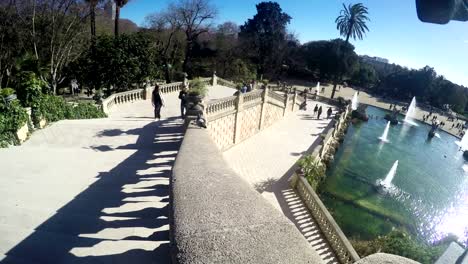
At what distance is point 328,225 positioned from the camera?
11586mm

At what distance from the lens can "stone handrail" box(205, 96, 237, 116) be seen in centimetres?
1384

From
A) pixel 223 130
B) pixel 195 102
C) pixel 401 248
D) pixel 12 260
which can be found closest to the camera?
pixel 12 260

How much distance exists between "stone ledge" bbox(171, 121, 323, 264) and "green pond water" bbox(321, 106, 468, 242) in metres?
11.6

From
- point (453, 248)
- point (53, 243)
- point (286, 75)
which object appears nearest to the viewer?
point (453, 248)

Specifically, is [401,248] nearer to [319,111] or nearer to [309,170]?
[309,170]

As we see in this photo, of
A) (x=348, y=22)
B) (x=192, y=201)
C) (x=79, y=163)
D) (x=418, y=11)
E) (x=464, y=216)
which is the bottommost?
(x=464, y=216)

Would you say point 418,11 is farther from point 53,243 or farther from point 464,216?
point 464,216

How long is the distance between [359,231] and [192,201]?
12.9 meters

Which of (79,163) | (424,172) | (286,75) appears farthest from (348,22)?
(79,163)

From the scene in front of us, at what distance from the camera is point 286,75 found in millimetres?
63375

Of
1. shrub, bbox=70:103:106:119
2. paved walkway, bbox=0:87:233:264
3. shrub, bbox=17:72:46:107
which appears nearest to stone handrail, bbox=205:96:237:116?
paved walkway, bbox=0:87:233:264

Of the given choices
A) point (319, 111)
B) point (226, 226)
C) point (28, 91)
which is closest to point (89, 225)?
point (226, 226)

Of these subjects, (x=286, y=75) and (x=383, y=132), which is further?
(x=286, y=75)

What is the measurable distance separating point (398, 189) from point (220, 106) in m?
14.0
